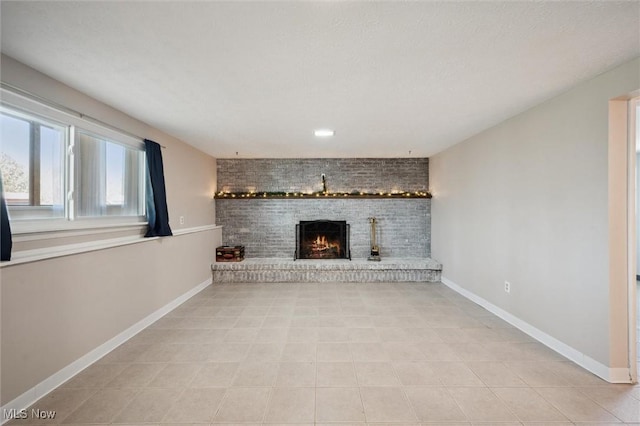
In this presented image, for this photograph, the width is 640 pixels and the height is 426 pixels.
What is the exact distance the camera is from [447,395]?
1.99m

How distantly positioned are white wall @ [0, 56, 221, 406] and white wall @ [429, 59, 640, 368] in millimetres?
4253

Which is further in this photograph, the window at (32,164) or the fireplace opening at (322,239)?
the fireplace opening at (322,239)

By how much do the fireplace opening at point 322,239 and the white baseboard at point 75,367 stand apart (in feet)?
8.95

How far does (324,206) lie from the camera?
5.68 metres

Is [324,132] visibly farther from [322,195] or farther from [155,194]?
[155,194]

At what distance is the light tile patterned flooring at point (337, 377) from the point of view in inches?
71.3

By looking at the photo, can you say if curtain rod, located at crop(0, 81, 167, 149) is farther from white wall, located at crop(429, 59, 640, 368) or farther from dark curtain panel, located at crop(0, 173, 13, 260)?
white wall, located at crop(429, 59, 640, 368)

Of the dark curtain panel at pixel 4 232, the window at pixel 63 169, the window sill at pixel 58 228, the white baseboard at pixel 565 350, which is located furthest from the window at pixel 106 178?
the white baseboard at pixel 565 350

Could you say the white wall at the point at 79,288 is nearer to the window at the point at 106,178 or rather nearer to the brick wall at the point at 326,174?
the window at the point at 106,178

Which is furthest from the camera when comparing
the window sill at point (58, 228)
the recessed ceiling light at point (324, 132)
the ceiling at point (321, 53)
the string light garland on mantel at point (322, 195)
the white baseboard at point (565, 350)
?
the string light garland on mantel at point (322, 195)

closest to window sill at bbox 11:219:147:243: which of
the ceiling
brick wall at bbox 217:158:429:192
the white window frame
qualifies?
the white window frame

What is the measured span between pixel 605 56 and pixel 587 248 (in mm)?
1464

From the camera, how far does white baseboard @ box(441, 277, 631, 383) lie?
2.13 metres

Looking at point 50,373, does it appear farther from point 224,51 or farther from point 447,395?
point 447,395
